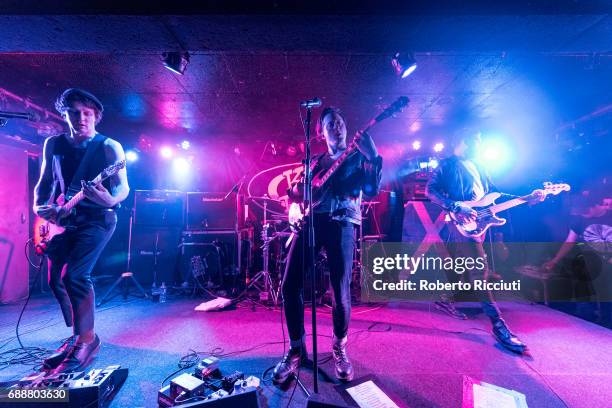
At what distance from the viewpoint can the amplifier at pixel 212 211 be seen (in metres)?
5.79

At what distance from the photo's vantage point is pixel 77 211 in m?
2.44

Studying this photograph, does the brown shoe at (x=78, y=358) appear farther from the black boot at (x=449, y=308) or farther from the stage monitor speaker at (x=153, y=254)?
the black boot at (x=449, y=308)

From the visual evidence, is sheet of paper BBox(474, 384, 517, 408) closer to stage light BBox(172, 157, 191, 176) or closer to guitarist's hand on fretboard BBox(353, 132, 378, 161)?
guitarist's hand on fretboard BBox(353, 132, 378, 161)

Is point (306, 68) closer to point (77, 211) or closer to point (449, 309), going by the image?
point (77, 211)

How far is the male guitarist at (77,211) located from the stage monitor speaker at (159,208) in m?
3.14

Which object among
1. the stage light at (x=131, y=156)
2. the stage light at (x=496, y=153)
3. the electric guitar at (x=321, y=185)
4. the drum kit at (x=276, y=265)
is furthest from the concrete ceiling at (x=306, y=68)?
the drum kit at (x=276, y=265)

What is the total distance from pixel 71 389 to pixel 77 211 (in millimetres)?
1552

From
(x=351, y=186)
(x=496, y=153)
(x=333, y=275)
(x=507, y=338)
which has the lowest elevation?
(x=507, y=338)

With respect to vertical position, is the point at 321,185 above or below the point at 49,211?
above

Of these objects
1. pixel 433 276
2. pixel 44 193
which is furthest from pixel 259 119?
pixel 433 276

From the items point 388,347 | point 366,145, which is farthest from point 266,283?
point 366,145

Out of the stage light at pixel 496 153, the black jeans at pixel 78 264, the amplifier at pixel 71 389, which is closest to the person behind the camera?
the amplifier at pixel 71 389

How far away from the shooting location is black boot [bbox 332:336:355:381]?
2.14 m

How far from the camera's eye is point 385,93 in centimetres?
468
